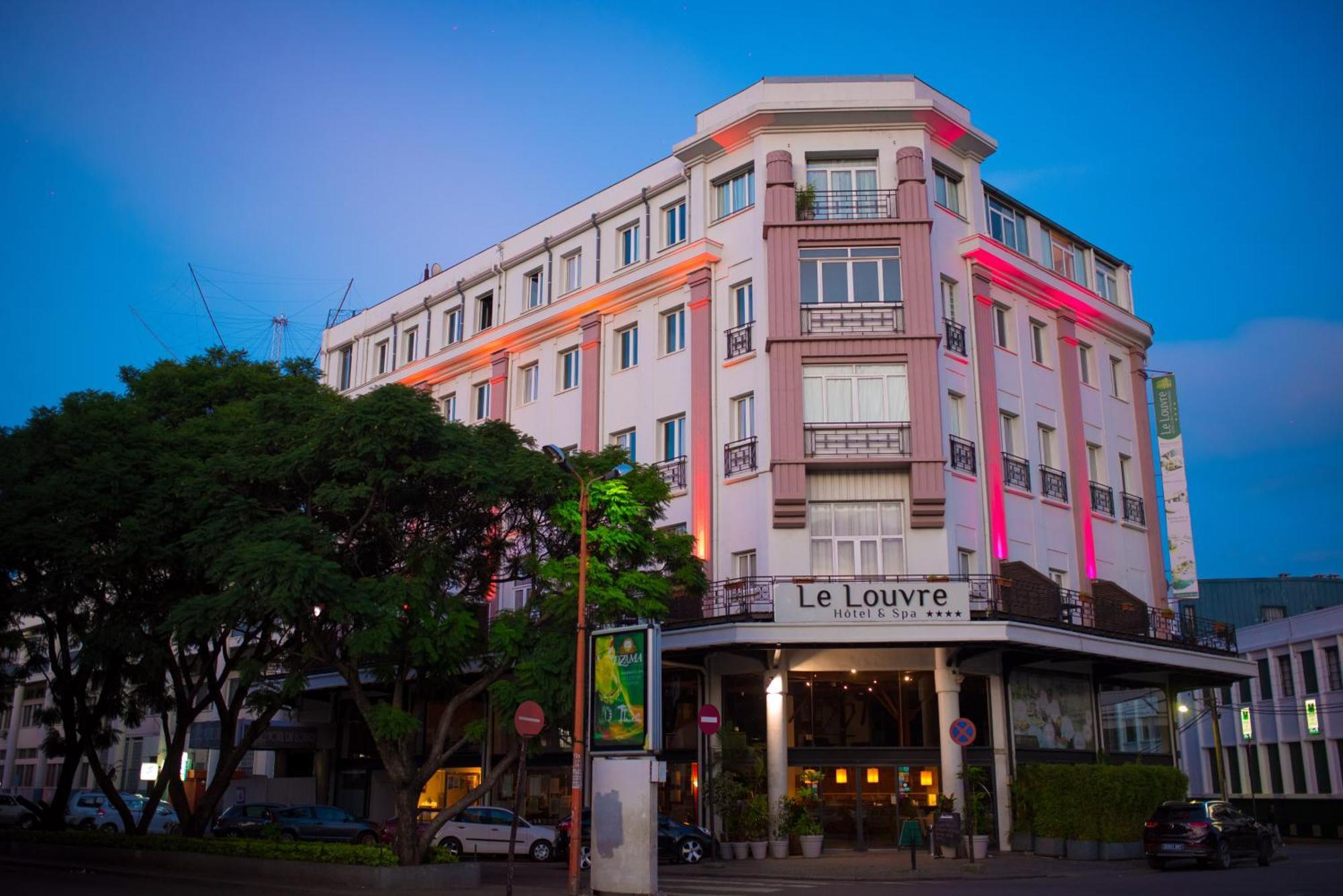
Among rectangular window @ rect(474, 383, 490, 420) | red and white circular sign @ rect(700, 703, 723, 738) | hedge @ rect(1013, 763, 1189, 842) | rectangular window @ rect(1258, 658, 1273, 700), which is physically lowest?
hedge @ rect(1013, 763, 1189, 842)

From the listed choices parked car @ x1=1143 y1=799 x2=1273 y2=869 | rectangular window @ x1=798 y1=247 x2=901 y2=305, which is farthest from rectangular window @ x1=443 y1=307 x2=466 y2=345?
parked car @ x1=1143 y1=799 x2=1273 y2=869

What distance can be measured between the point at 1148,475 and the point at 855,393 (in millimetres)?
13201

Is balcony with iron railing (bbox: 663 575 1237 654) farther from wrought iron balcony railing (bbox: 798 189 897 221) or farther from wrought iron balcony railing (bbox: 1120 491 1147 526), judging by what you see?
wrought iron balcony railing (bbox: 798 189 897 221)

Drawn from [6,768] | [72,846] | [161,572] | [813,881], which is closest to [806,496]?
[813,881]

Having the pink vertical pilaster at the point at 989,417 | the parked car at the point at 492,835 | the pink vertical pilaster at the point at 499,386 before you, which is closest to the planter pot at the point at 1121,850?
the pink vertical pilaster at the point at 989,417

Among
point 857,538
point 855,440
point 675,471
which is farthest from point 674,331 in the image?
point 857,538

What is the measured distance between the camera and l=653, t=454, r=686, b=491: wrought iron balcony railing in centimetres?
3453

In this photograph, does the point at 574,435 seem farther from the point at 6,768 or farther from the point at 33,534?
the point at 6,768

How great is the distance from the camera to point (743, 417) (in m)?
33.7

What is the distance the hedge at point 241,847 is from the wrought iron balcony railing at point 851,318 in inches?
647

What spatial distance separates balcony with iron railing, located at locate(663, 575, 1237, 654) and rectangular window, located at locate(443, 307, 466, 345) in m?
17.4

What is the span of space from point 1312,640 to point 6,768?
77297 mm

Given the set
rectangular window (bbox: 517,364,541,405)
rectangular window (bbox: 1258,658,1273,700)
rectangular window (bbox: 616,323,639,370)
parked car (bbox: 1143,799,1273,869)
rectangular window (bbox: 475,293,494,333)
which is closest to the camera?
parked car (bbox: 1143,799,1273,869)

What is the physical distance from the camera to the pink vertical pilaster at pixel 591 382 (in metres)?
37.4
